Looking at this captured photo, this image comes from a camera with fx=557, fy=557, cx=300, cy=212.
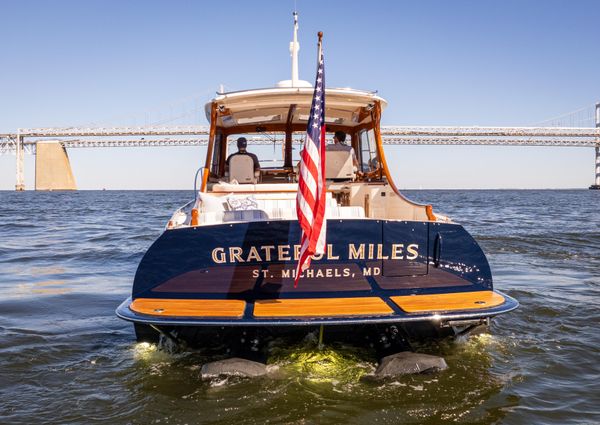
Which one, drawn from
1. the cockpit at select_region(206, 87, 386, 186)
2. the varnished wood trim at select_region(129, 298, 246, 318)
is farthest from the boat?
the cockpit at select_region(206, 87, 386, 186)

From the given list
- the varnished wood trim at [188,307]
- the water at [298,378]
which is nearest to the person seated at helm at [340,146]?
the water at [298,378]

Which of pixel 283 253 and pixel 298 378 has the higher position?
pixel 283 253

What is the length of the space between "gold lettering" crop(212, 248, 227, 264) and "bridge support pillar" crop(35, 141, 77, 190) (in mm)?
96773

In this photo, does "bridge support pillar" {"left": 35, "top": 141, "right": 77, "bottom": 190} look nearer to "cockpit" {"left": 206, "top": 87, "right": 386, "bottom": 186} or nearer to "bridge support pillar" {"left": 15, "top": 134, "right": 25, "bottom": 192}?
"bridge support pillar" {"left": 15, "top": 134, "right": 25, "bottom": 192}

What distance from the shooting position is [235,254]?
16.3 ft

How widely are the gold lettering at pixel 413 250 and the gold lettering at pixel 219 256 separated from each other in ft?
5.49

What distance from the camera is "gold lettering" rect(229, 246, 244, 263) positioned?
4965mm

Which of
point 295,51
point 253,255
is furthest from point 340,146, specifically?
point 253,255

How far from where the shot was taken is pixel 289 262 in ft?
16.5

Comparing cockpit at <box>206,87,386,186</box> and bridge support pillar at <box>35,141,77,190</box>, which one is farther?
bridge support pillar at <box>35,141,77,190</box>

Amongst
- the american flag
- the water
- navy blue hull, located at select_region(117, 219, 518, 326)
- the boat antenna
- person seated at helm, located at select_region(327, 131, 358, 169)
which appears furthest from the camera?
the boat antenna

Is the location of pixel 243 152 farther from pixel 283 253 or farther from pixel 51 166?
pixel 51 166

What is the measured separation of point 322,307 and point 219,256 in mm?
1020

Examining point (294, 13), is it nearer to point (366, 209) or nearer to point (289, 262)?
point (366, 209)
